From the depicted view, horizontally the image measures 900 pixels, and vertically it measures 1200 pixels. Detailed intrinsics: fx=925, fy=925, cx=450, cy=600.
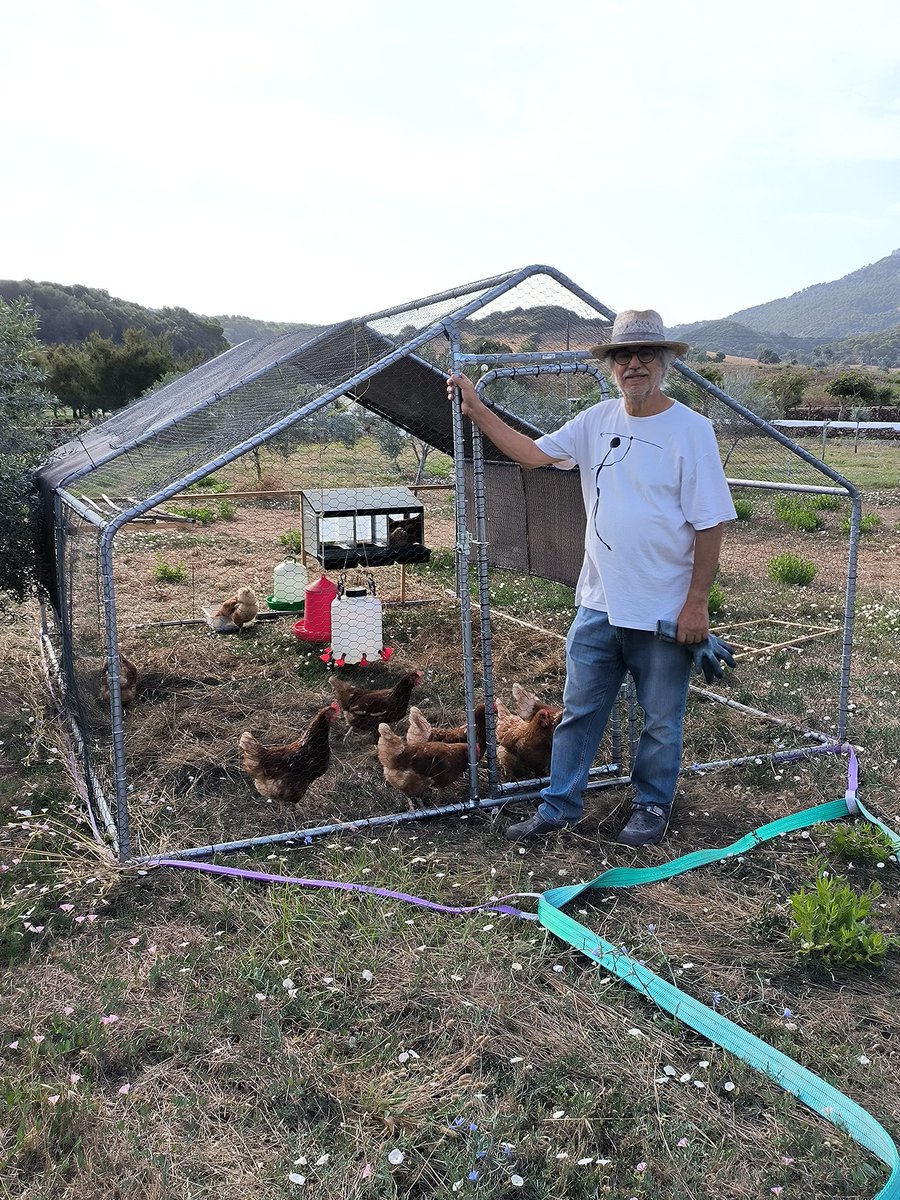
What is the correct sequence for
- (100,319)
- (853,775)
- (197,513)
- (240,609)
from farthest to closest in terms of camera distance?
(100,319), (197,513), (240,609), (853,775)

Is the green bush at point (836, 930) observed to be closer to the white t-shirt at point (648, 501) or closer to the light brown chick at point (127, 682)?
the white t-shirt at point (648, 501)

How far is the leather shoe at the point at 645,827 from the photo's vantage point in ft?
13.1

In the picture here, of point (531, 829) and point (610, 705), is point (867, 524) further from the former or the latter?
point (531, 829)

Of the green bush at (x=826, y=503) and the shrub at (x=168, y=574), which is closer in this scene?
the shrub at (x=168, y=574)

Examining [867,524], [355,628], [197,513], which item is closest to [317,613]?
[355,628]

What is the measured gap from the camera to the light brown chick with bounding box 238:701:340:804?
425 cm

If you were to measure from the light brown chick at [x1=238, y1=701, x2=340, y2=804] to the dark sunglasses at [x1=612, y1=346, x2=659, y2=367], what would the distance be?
2.09 meters

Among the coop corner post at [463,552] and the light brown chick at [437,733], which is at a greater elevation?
the coop corner post at [463,552]

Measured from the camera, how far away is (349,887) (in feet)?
11.8

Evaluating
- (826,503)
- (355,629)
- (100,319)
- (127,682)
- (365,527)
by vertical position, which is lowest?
(127,682)

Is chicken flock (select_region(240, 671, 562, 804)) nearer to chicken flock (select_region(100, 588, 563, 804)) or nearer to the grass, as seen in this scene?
chicken flock (select_region(100, 588, 563, 804))

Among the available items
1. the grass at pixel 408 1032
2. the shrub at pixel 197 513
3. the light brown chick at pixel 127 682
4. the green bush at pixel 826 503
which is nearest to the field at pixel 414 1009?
the grass at pixel 408 1032

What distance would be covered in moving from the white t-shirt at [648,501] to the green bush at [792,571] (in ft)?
19.2

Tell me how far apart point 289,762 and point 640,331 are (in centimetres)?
242
